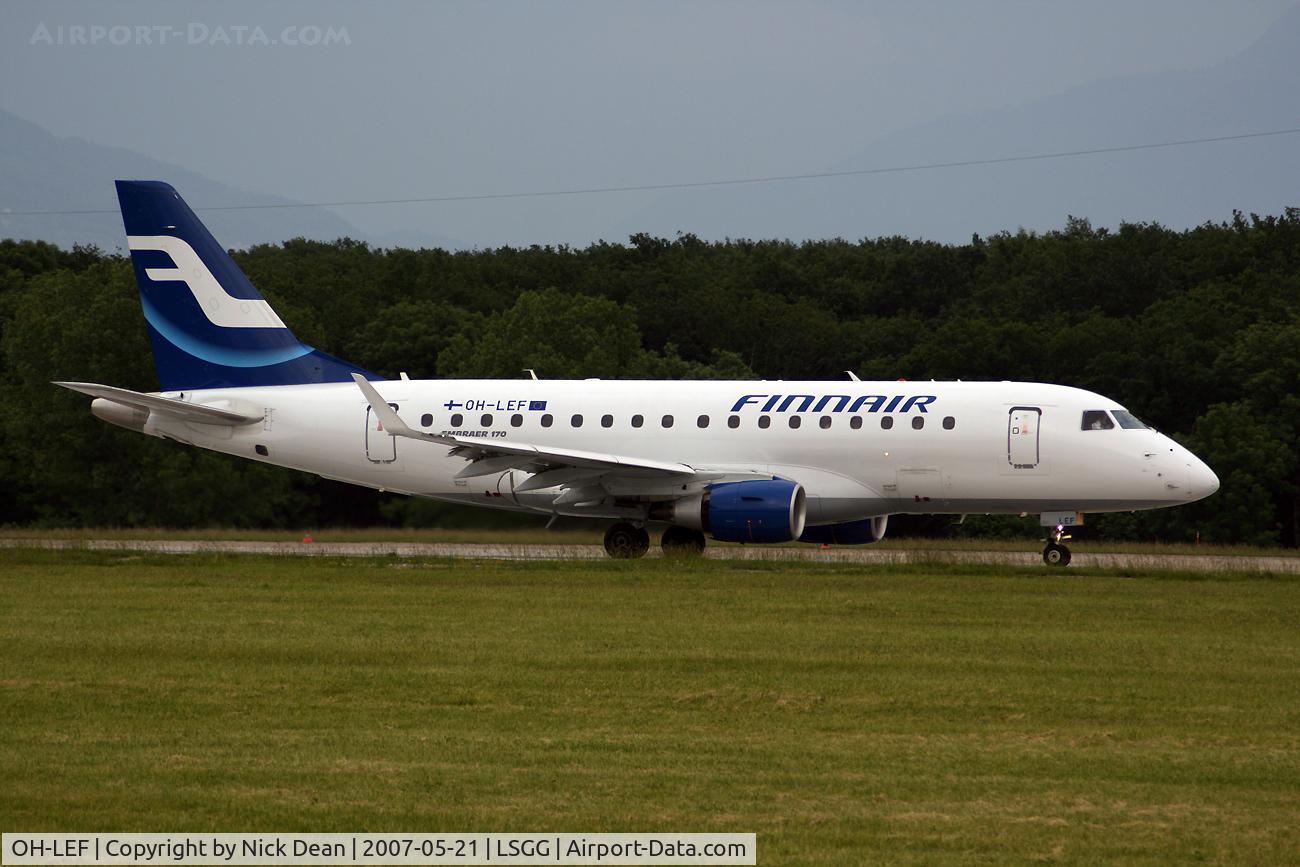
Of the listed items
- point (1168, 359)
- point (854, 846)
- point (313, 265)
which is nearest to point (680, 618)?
point (854, 846)

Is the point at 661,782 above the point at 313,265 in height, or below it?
below

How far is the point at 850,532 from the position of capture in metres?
31.9

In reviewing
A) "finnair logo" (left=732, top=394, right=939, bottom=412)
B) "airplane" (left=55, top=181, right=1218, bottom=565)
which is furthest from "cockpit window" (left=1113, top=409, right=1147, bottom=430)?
"finnair logo" (left=732, top=394, right=939, bottom=412)

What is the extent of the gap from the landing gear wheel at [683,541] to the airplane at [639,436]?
0.06 meters

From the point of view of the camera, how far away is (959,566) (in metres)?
28.0

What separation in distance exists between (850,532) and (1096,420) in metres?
5.04

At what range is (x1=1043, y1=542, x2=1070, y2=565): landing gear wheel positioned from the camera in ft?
97.5

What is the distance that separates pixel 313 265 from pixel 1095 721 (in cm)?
7535

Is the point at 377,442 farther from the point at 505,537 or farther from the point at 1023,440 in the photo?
the point at 1023,440

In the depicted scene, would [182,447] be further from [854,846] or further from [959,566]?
[854,846]

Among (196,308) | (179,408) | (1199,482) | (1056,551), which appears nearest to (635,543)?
(1056,551)

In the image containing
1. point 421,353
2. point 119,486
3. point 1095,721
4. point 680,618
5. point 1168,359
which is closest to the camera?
point 1095,721

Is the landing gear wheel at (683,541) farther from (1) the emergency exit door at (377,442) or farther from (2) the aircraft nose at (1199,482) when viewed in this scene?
(2) the aircraft nose at (1199,482)

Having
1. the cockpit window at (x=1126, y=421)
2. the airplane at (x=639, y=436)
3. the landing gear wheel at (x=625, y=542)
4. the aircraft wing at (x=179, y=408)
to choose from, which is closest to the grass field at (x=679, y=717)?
the airplane at (x=639, y=436)
